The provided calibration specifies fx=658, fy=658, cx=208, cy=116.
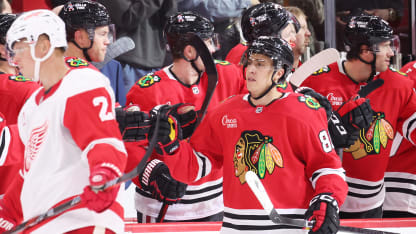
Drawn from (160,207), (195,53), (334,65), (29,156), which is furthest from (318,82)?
(29,156)

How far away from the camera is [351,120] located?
114 inches

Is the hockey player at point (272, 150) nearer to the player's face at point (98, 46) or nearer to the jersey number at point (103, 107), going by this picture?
the jersey number at point (103, 107)

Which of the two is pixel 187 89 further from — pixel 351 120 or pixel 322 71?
pixel 351 120

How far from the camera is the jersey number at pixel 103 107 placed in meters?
1.97

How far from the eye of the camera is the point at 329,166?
7.72ft

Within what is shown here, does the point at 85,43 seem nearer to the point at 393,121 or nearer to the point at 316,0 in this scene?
the point at 393,121

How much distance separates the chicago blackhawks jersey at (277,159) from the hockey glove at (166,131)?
7.6 inches

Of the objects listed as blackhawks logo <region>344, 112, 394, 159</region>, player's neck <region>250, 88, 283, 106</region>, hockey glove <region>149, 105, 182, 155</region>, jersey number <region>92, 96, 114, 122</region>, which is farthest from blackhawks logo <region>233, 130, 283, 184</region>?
blackhawks logo <region>344, 112, 394, 159</region>

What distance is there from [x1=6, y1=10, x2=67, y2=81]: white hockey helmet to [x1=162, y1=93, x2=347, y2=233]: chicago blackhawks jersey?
0.76 meters

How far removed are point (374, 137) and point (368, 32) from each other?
0.54 meters

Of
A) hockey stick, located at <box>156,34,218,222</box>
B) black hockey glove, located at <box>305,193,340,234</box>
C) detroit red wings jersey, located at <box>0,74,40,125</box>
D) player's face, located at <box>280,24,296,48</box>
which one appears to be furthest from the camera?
player's face, located at <box>280,24,296,48</box>

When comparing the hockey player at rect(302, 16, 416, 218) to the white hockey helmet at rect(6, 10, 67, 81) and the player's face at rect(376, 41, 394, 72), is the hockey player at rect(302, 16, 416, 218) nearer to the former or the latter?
the player's face at rect(376, 41, 394, 72)

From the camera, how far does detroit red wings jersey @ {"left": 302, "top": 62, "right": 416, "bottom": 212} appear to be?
3.28 meters

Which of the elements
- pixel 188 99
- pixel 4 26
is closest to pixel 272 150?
pixel 188 99
